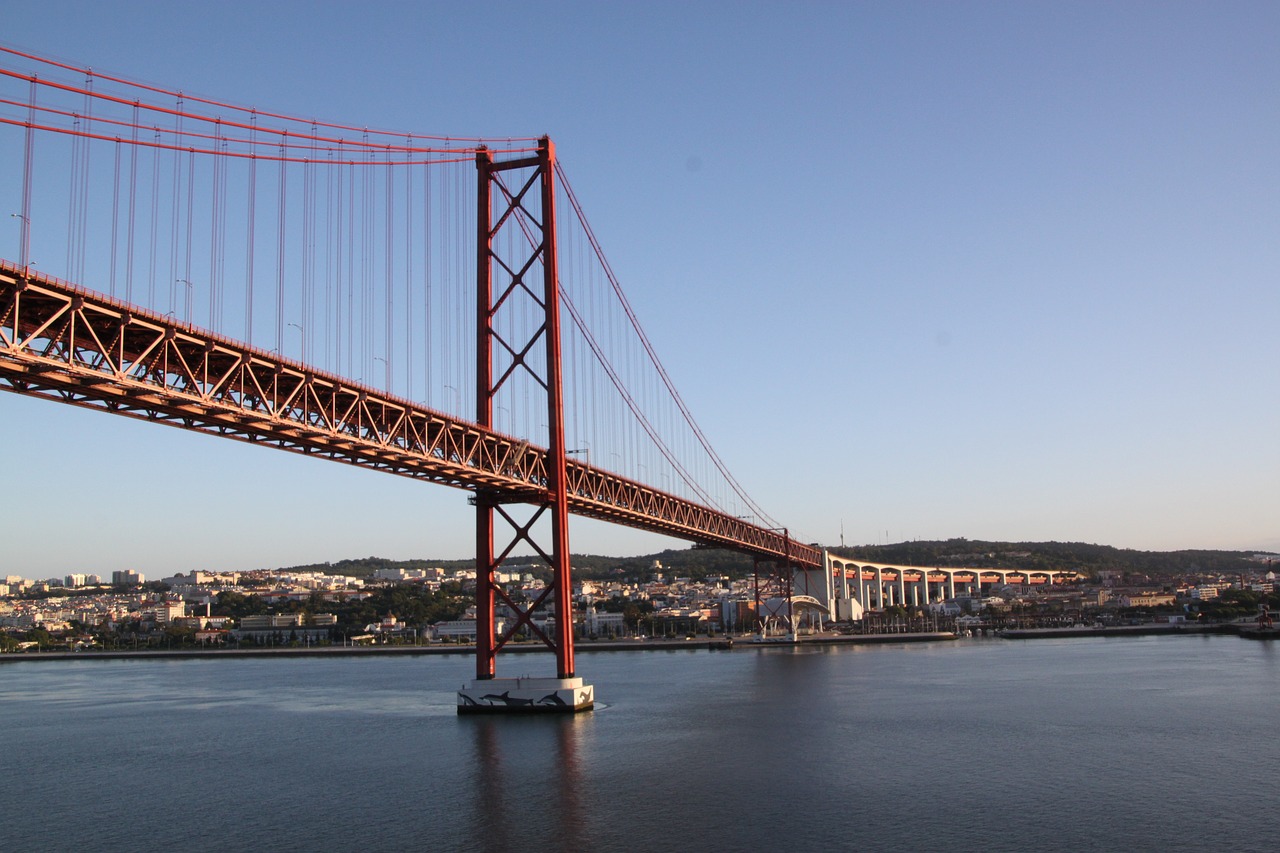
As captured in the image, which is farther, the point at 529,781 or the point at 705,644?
the point at 705,644

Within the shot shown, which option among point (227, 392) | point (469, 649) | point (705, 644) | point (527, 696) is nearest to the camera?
point (227, 392)

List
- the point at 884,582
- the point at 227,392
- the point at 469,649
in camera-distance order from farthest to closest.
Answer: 1. the point at 884,582
2. the point at 469,649
3. the point at 227,392

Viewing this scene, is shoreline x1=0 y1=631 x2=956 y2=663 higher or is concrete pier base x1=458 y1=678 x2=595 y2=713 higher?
concrete pier base x1=458 y1=678 x2=595 y2=713

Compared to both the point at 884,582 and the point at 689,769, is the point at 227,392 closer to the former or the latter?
the point at 689,769

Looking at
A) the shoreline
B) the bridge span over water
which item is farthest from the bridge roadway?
the bridge span over water

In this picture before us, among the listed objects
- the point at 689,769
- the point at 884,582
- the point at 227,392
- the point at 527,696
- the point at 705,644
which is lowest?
the point at 705,644

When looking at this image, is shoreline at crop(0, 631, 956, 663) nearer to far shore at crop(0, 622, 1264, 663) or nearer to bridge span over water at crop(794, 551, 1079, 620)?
far shore at crop(0, 622, 1264, 663)

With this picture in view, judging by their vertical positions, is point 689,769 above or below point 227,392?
below

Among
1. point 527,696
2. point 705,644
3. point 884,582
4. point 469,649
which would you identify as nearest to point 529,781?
point 527,696
